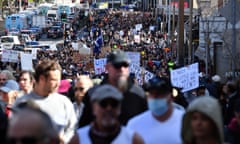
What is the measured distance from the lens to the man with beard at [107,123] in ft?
16.2

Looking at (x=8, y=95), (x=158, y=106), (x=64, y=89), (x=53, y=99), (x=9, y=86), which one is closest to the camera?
(x=158, y=106)

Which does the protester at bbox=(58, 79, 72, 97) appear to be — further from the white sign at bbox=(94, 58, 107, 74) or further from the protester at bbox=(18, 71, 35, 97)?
the white sign at bbox=(94, 58, 107, 74)

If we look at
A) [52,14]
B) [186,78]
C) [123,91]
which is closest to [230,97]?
[186,78]

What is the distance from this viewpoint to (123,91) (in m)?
6.25

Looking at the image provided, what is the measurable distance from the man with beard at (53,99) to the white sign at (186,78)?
5.66 meters

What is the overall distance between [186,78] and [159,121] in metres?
6.83

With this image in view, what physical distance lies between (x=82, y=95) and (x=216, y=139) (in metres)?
2.56

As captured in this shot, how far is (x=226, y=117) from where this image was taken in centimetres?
948

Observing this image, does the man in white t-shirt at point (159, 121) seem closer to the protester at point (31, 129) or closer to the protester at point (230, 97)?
the protester at point (31, 129)

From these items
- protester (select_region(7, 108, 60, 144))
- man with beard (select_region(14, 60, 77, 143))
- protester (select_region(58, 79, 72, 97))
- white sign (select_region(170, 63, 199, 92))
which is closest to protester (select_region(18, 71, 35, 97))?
man with beard (select_region(14, 60, 77, 143))

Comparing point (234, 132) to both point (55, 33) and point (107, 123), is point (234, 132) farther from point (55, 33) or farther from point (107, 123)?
point (55, 33)

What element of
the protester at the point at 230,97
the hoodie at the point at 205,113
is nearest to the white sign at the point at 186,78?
the protester at the point at 230,97

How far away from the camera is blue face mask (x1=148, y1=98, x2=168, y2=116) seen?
555 centimetres

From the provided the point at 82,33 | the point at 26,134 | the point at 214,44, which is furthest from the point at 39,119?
the point at 82,33
